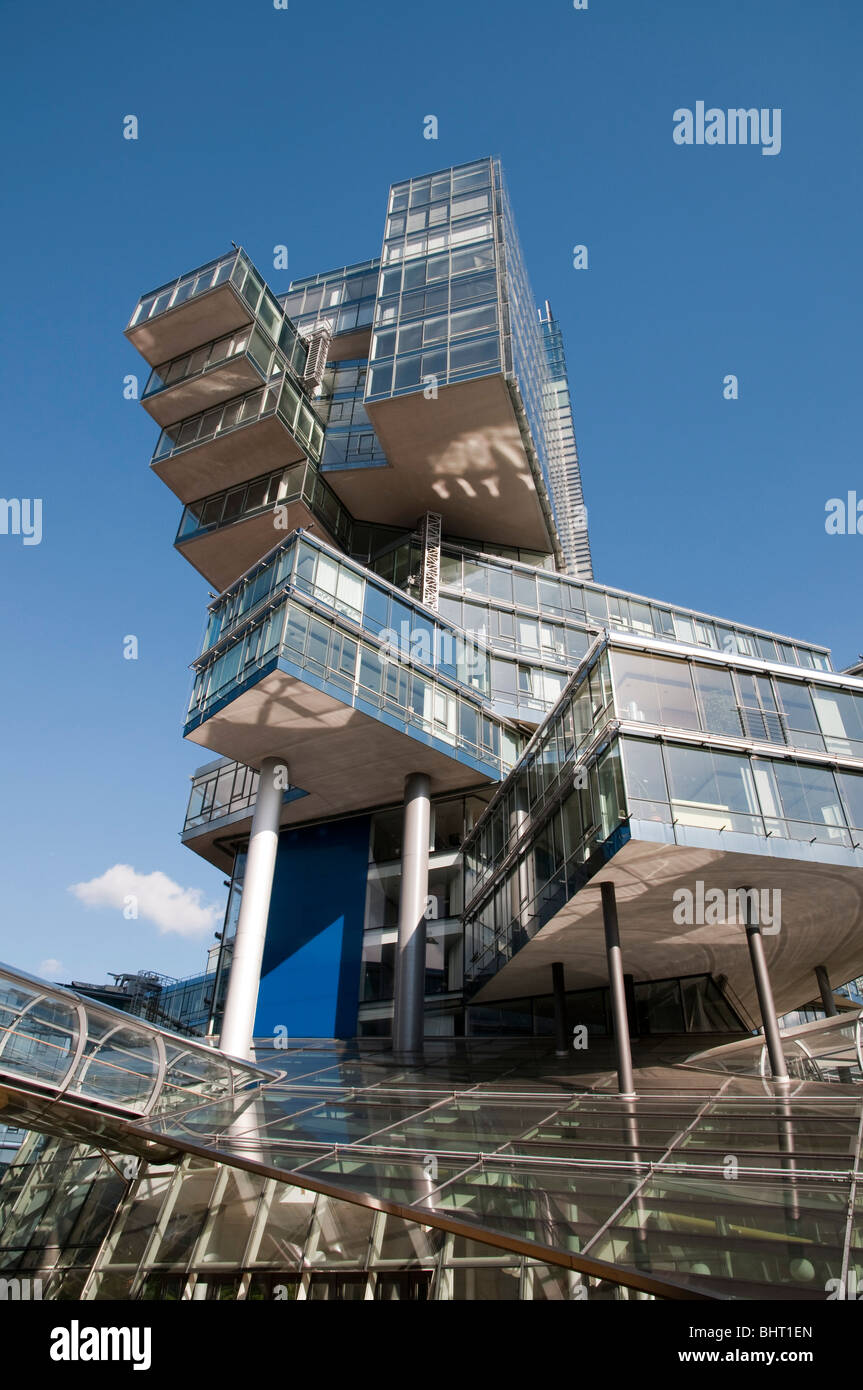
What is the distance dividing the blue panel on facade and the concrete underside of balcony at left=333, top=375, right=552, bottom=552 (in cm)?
1538

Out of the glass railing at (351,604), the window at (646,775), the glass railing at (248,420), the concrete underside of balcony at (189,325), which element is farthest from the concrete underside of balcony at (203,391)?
the window at (646,775)

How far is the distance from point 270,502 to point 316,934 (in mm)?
18630

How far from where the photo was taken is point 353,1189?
856 cm

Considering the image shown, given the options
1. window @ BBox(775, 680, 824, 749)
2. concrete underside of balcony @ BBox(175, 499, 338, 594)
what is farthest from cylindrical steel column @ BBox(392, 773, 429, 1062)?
concrete underside of balcony @ BBox(175, 499, 338, 594)

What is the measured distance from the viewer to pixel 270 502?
1421 inches

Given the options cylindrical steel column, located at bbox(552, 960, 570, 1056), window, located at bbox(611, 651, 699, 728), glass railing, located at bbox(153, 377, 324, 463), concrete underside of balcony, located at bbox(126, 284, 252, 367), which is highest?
concrete underside of balcony, located at bbox(126, 284, 252, 367)

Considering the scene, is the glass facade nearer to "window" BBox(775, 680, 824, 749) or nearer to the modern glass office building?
the modern glass office building

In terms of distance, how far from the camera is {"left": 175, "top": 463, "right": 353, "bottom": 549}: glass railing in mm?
36000

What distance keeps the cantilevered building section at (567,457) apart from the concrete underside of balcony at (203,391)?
4200cm

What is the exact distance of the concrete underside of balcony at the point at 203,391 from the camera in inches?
1394

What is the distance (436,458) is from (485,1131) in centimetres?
2902

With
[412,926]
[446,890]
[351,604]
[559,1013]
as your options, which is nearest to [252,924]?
[412,926]

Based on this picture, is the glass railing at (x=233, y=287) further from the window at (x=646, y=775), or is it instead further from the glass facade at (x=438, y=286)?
the window at (x=646, y=775)

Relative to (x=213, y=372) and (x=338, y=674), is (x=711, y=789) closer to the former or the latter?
(x=338, y=674)
